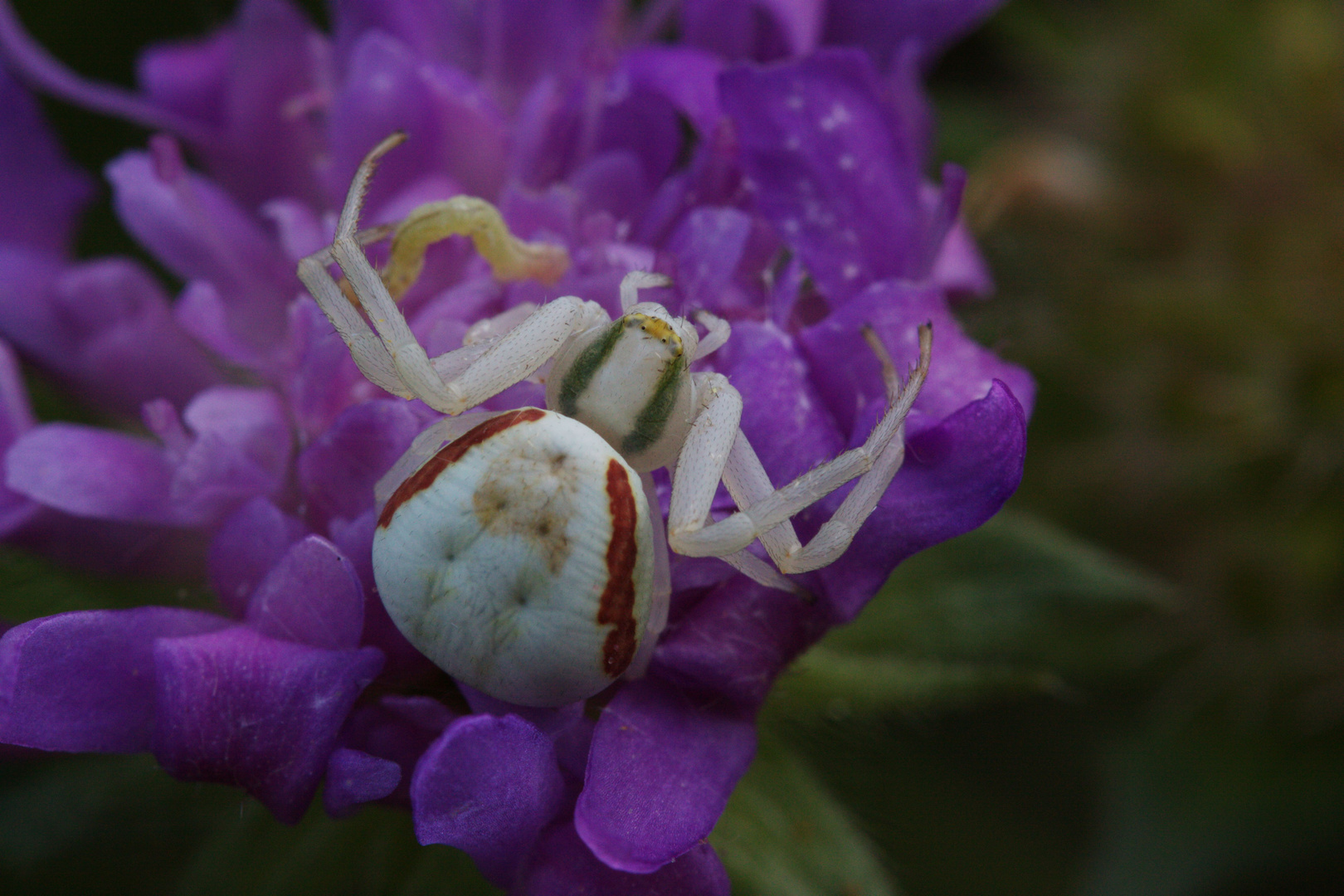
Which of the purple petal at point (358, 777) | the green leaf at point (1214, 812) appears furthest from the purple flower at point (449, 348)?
the green leaf at point (1214, 812)

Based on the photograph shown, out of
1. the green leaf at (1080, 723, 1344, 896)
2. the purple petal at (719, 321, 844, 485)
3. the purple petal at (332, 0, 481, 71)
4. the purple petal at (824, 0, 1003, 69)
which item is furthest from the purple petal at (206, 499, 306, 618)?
the green leaf at (1080, 723, 1344, 896)

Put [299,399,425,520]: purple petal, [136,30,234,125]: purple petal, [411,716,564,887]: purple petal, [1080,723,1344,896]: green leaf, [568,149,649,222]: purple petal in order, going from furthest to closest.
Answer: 1. [1080,723,1344,896]: green leaf
2. [136,30,234,125]: purple petal
3. [568,149,649,222]: purple petal
4. [299,399,425,520]: purple petal
5. [411,716,564,887]: purple petal

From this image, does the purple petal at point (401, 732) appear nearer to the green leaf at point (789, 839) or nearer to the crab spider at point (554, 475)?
the crab spider at point (554, 475)

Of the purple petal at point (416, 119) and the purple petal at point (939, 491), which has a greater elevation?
the purple petal at point (416, 119)

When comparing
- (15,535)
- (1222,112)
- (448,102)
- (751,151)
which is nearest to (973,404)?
(751,151)

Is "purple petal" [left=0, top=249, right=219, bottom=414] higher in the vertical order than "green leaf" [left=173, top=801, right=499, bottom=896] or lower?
higher

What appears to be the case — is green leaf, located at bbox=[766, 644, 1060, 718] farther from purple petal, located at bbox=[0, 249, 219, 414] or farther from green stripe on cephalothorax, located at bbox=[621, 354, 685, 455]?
purple petal, located at bbox=[0, 249, 219, 414]

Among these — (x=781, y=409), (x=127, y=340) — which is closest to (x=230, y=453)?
(x=127, y=340)
